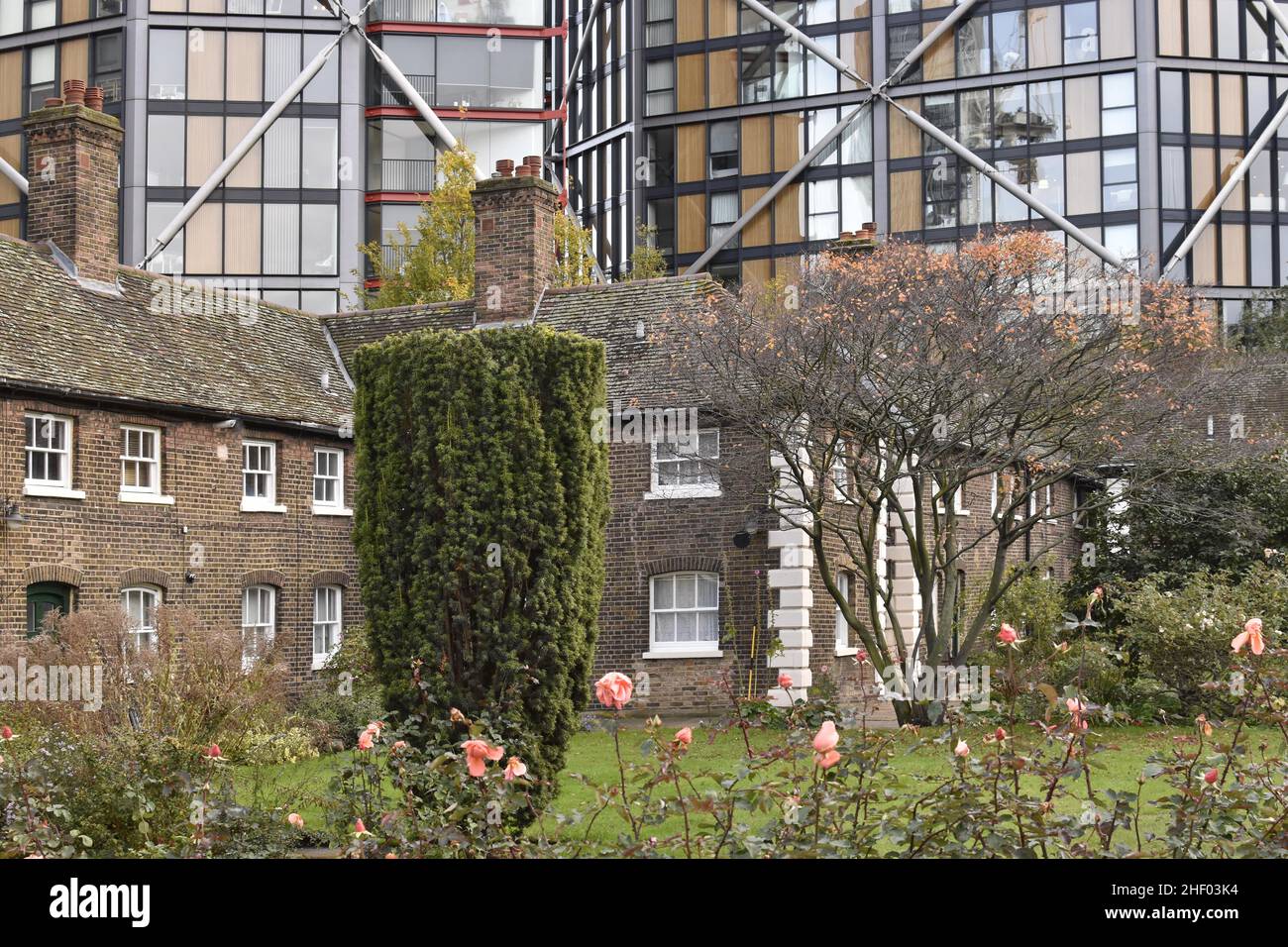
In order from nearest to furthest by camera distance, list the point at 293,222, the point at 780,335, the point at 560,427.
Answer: the point at 560,427
the point at 780,335
the point at 293,222

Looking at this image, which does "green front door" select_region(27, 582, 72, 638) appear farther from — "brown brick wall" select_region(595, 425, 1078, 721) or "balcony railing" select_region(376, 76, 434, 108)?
"balcony railing" select_region(376, 76, 434, 108)

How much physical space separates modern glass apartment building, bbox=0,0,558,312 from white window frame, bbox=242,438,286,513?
2398cm

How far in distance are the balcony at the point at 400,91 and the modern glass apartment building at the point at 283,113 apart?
5 cm

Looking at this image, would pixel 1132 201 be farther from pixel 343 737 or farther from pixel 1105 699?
pixel 343 737

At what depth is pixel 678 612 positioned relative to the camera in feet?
93.1

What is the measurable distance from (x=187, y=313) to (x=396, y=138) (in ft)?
86.4

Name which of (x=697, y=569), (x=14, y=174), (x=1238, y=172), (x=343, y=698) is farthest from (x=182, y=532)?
(x=1238, y=172)

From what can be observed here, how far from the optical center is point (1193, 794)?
7043 mm

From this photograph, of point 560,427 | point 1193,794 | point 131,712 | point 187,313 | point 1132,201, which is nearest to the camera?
point 1193,794

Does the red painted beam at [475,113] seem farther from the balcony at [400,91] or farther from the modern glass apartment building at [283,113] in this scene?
the balcony at [400,91]

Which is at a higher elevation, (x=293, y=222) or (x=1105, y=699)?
(x=293, y=222)

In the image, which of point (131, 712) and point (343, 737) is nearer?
point (131, 712)

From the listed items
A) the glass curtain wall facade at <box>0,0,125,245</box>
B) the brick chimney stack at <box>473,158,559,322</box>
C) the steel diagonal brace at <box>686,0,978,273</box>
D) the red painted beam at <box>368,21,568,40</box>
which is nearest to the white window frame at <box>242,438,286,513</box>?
the brick chimney stack at <box>473,158,559,322</box>

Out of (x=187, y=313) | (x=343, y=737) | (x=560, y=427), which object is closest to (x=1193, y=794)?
(x=560, y=427)
